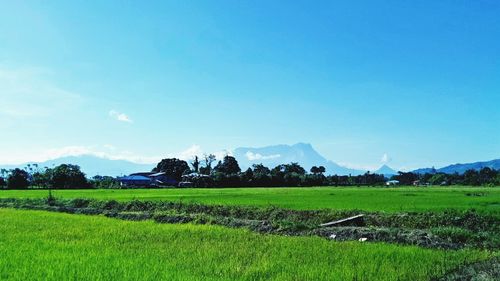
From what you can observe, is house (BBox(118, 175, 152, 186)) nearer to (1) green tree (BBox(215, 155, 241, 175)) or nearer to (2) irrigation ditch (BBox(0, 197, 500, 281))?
(1) green tree (BBox(215, 155, 241, 175))

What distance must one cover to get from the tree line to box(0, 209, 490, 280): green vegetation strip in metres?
53.4

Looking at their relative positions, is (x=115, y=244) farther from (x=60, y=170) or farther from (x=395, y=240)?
(x=60, y=170)

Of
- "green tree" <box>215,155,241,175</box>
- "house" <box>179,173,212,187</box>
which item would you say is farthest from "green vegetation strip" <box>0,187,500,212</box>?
"green tree" <box>215,155,241,175</box>

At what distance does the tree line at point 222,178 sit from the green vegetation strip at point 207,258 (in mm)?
53351

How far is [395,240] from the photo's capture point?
433 inches

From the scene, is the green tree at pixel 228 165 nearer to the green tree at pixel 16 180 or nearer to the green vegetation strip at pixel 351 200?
the green tree at pixel 16 180

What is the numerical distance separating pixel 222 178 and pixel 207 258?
2346 inches

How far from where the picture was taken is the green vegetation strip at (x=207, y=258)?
263 inches

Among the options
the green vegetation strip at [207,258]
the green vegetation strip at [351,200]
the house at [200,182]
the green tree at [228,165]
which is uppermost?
the green tree at [228,165]

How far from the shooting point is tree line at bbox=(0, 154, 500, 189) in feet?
199

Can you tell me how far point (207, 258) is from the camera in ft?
26.5

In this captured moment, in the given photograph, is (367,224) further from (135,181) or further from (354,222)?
(135,181)

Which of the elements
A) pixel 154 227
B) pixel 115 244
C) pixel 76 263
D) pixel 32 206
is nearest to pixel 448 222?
pixel 154 227

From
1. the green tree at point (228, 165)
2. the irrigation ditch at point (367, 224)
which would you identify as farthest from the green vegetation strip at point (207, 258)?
the green tree at point (228, 165)
